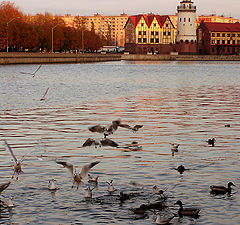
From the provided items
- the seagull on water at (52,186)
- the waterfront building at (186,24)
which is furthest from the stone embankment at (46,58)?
the seagull on water at (52,186)

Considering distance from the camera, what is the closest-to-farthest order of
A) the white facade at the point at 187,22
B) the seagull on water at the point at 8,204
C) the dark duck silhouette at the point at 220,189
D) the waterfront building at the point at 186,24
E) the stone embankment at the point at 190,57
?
the seagull on water at the point at 8,204
the dark duck silhouette at the point at 220,189
the white facade at the point at 187,22
the waterfront building at the point at 186,24
the stone embankment at the point at 190,57

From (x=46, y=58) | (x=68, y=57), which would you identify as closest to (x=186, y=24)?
(x=68, y=57)

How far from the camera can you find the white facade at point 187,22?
18225 cm

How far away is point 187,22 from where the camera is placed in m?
182

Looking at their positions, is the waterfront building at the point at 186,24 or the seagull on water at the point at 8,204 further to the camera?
the waterfront building at the point at 186,24

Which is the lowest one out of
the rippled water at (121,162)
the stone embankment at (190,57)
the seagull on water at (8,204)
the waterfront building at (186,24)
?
the stone embankment at (190,57)

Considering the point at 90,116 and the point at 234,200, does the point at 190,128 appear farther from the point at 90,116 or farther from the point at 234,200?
the point at 234,200

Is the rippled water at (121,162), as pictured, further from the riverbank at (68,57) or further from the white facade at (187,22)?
the white facade at (187,22)

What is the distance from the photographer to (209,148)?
70.6 feet

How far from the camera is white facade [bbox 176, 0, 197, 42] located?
598 feet

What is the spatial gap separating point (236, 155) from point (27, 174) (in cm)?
746

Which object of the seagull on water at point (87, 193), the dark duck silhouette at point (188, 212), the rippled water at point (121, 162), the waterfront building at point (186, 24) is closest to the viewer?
the dark duck silhouette at point (188, 212)

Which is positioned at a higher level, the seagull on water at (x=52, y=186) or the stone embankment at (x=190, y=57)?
the seagull on water at (x=52, y=186)

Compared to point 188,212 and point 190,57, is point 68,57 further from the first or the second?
point 188,212
